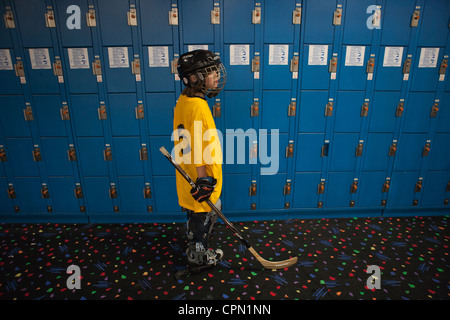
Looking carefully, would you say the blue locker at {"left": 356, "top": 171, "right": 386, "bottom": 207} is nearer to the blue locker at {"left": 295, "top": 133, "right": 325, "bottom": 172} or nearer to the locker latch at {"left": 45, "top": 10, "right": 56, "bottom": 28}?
the blue locker at {"left": 295, "top": 133, "right": 325, "bottom": 172}

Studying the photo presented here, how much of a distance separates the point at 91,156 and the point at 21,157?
36.7 inches

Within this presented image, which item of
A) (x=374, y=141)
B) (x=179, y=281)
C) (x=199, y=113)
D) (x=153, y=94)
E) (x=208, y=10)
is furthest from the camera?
(x=374, y=141)

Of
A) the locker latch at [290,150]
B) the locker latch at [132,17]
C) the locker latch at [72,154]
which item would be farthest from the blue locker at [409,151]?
the locker latch at [72,154]

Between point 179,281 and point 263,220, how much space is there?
154cm

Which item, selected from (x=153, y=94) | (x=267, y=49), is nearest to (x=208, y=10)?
(x=267, y=49)

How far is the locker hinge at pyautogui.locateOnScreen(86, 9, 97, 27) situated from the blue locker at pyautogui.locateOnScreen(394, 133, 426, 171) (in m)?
4.20

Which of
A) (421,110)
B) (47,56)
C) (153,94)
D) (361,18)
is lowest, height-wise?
(421,110)

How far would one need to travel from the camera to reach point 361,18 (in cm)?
308

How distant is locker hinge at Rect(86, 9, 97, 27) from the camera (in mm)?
2963

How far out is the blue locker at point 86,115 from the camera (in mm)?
3209

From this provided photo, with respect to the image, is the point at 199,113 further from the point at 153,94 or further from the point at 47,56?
the point at 47,56

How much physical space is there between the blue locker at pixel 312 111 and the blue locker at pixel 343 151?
0.28m

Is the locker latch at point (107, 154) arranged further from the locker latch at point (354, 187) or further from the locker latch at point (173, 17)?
the locker latch at point (354, 187)

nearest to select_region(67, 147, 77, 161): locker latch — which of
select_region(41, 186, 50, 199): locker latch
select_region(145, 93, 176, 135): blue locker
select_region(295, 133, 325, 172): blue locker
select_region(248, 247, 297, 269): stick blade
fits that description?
select_region(41, 186, 50, 199): locker latch
